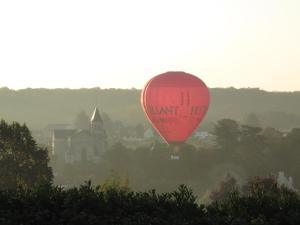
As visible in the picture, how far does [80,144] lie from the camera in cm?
15675

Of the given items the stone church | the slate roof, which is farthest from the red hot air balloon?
the slate roof

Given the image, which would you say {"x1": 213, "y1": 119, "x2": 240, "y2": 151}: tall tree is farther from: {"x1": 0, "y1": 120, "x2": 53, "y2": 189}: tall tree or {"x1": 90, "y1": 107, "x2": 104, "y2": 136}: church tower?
{"x1": 0, "y1": 120, "x2": 53, "y2": 189}: tall tree

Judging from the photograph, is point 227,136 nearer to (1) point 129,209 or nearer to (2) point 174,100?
(2) point 174,100

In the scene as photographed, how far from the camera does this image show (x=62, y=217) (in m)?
25.4

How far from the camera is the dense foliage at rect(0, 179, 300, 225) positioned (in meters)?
25.3

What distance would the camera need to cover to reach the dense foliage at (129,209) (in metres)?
25.3

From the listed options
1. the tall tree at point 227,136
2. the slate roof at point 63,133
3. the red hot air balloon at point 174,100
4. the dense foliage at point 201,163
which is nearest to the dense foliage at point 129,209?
the red hot air balloon at point 174,100

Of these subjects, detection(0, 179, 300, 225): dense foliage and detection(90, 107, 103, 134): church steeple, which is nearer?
detection(0, 179, 300, 225): dense foliage

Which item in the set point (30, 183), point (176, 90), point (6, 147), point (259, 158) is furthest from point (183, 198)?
point (259, 158)

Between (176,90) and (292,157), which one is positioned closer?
(176,90)

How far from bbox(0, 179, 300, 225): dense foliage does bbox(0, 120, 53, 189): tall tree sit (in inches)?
954

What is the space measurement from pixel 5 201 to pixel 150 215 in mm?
5088

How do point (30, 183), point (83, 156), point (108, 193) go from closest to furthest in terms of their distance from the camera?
point (108, 193), point (30, 183), point (83, 156)

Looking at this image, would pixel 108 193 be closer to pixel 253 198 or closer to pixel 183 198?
pixel 183 198
